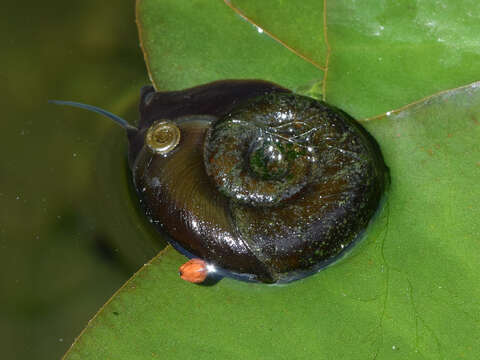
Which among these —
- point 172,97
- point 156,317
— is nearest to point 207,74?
point 172,97

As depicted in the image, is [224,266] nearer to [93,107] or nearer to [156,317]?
[156,317]

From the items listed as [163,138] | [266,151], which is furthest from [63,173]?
[266,151]

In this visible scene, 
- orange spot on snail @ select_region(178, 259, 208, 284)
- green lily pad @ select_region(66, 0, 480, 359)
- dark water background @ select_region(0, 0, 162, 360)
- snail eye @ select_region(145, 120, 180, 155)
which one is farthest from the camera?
dark water background @ select_region(0, 0, 162, 360)

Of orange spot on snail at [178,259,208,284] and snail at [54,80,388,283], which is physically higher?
snail at [54,80,388,283]

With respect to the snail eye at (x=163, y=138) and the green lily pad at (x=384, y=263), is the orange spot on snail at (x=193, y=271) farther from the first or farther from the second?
the snail eye at (x=163, y=138)

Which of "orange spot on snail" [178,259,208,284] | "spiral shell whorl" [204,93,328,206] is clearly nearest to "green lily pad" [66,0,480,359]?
"orange spot on snail" [178,259,208,284]

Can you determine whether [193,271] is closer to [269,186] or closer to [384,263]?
[269,186]

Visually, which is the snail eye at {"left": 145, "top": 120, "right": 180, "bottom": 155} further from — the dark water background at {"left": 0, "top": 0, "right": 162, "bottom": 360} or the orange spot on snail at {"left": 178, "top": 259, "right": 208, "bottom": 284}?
the orange spot on snail at {"left": 178, "top": 259, "right": 208, "bottom": 284}

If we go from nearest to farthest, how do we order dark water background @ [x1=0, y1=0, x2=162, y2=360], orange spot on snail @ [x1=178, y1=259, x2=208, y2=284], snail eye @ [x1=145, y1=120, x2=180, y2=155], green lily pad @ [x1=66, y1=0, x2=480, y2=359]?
green lily pad @ [x1=66, y1=0, x2=480, y2=359], orange spot on snail @ [x1=178, y1=259, x2=208, y2=284], snail eye @ [x1=145, y1=120, x2=180, y2=155], dark water background @ [x1=0, y1=0, x2=162, y2=360]
